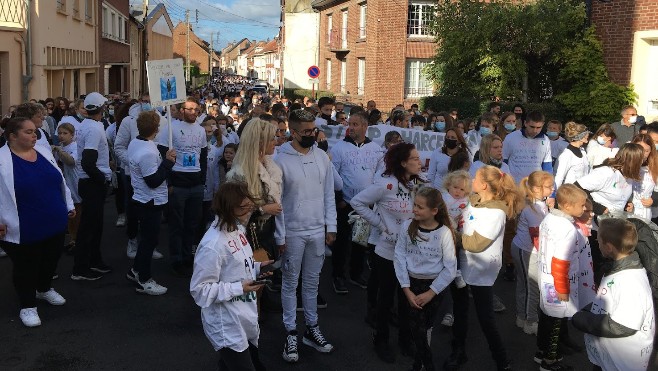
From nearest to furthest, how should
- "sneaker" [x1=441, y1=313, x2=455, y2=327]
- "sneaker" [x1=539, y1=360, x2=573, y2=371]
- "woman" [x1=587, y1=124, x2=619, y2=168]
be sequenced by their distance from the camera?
"sneaker" [x1=539, y1=360, x2=573, y2=371] < "sneaker" [x1=441, y1=313, x2=455, y2=327] < "woman" [x1=587, y1=124, x2=619, y2=168]

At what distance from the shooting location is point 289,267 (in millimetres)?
5184

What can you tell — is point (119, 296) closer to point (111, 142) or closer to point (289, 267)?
point (289, 267)

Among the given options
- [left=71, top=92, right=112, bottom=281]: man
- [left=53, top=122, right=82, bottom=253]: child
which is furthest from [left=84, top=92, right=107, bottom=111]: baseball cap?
[left=53, top=122, right=82, bottom=253]: child

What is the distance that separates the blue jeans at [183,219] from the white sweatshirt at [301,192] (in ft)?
7.94

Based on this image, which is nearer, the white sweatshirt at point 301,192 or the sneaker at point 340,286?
the white sweatshirt at point 301,192

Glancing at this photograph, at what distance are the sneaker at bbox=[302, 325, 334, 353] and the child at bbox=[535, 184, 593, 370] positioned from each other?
1.76 meters

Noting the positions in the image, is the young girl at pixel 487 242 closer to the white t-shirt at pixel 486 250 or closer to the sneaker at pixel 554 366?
the white t-shirt at pixel 486 250

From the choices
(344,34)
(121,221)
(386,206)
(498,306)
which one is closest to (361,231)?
(386,206)

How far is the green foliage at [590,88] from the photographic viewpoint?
1552cm

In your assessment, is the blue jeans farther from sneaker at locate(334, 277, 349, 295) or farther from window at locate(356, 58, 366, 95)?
window at locate(356, 58, 366, 95)

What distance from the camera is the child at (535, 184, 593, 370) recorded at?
4719mm

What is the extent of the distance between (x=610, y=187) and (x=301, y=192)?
3415 mm

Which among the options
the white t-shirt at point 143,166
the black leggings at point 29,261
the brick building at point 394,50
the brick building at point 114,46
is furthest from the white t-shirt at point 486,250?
the brick building at point 114,46

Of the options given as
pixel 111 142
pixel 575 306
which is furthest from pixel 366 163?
pixel 111 142
